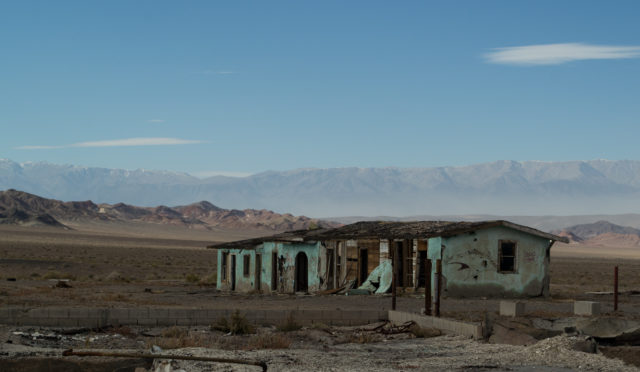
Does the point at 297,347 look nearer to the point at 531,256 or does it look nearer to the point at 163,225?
the point at 531,256

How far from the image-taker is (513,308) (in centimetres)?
2027

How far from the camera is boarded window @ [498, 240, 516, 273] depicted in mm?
31406

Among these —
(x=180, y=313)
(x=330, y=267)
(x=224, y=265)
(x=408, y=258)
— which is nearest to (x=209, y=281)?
(x=224, y=265)

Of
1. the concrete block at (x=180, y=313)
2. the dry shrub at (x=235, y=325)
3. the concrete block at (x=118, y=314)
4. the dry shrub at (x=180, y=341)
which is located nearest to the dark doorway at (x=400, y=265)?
the concrete block at (x=180, y=313)

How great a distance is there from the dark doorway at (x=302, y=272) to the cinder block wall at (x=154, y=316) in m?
14.7

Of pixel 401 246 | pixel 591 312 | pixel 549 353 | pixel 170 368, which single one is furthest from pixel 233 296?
pixel 170 368

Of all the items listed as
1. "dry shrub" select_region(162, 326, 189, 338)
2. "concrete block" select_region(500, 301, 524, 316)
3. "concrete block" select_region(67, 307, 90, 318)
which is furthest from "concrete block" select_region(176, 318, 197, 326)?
"concrete block" select_region(500, 301, 524, 316)

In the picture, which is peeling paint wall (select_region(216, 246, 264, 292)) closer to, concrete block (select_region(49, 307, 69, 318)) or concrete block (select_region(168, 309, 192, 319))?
concrete block (select_region(168, 309, 192, 319))

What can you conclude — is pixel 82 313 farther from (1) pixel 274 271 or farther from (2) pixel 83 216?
(2) pixel 83 216

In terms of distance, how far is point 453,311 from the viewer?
23281 mm

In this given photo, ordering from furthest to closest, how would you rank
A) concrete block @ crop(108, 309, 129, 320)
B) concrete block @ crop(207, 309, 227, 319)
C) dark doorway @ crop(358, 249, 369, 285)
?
dark doorway @ crop(358, 249, 369, 285), concrete block @ crop(207, 309, 227, 319), concrete block @ crop(108, 309, 129, 320)

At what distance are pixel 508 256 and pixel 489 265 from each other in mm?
941

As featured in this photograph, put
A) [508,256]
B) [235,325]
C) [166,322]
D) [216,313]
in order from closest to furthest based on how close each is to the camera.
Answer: [235,325] < [166,322] < [216,313] < [508,256]

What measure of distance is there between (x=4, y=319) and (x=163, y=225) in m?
160
